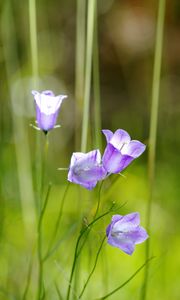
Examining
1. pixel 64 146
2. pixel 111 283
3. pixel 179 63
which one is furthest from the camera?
pixel 179 63

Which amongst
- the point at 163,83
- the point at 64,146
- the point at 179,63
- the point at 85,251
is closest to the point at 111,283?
the point at 85,251

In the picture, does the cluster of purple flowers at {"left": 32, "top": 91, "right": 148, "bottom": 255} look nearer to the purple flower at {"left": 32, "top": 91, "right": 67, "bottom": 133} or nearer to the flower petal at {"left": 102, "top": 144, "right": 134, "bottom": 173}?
the flower petal at {"left": 102, "top": 144, "right": 134, "bottom": 173}

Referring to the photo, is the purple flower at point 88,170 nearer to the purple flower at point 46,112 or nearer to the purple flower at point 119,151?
the purple flower at point 119,151

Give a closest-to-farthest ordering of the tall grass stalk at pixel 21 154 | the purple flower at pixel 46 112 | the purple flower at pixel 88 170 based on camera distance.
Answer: the purple flower at pixel 88 170 < the purple flower at pixel 46 112 < the tall grass stalk at pixel 21 154

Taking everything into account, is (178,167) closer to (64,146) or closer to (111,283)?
(64,146)

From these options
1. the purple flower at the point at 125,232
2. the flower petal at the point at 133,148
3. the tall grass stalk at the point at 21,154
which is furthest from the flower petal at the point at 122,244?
the tall grass stalk at the point at 21,154

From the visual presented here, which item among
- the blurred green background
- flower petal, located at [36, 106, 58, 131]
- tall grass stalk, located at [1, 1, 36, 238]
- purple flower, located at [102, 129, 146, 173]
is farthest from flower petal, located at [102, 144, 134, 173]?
tall grass stalk, located at [1, 1, 36, 238]
